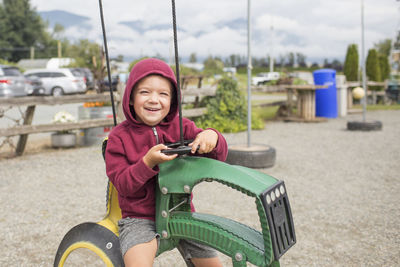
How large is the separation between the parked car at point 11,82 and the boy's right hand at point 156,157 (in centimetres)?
1584

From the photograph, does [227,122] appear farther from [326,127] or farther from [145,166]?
[145,166]

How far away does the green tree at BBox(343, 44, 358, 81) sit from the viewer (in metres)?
15.3

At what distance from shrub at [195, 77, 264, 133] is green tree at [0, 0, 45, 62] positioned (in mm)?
53428

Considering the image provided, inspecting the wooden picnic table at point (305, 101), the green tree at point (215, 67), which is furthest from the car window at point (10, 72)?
the wooden picnic table at point (305, 101)

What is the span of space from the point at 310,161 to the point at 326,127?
4028 millimetres

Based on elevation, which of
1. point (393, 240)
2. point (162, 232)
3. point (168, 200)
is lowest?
point (393, 240)

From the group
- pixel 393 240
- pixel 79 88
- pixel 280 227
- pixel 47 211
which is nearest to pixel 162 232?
pixel 280 227

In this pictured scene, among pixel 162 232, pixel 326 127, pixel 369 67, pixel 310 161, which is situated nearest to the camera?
pixel 162 232

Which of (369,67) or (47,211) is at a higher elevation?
(369,67)

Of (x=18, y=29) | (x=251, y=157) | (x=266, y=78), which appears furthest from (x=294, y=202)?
(x=18, y=29)

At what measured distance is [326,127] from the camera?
31.7ft

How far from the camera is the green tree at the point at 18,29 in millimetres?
55000

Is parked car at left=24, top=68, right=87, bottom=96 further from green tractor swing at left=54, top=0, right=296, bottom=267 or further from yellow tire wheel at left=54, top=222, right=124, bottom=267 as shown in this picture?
green tractor swing at left=54, top=0, right=296, bottom=267

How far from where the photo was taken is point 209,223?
154cm
